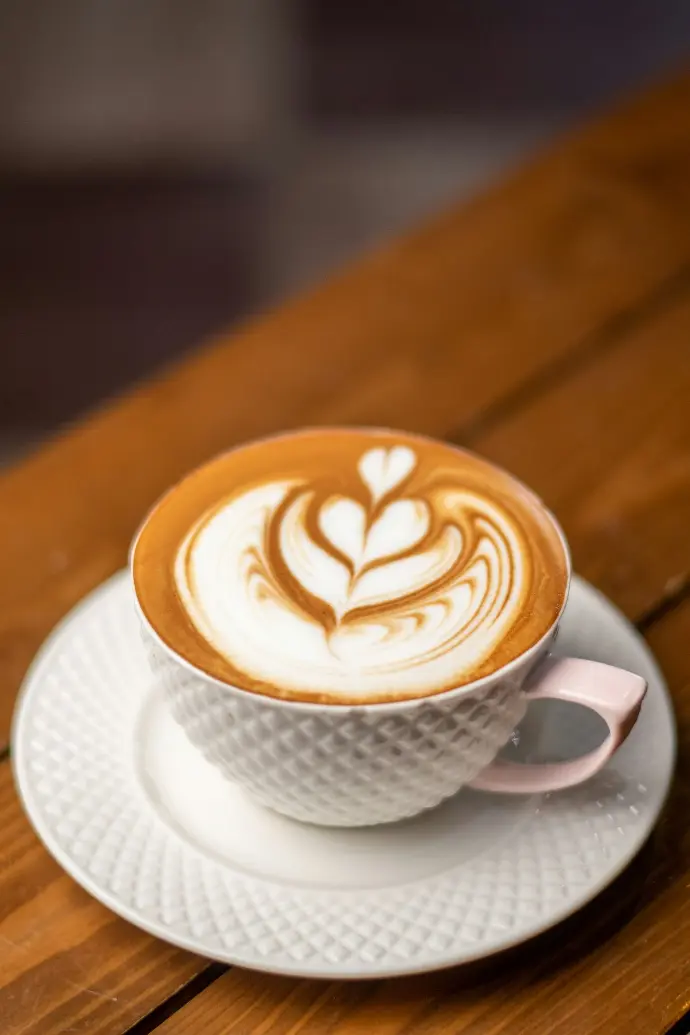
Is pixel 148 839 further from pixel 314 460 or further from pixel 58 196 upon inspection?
pixel 58 196

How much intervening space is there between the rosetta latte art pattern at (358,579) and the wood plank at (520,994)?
131mm

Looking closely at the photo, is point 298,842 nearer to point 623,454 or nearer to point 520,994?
point 520,994

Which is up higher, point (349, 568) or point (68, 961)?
point (349, 568)

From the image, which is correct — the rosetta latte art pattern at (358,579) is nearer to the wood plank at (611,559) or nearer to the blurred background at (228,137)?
the wood plank at (611,559)

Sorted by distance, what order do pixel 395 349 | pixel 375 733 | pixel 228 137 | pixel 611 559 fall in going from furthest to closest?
pixel 228 137 → pixel 395 349 → pixel 611 559 → pixel 375 733

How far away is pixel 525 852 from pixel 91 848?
19cm

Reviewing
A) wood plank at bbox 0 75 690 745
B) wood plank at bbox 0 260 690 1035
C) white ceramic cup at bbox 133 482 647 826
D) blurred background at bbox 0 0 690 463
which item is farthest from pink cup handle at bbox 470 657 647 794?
blurred background at bbox 0 0 690 463

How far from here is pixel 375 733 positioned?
46 centimetres

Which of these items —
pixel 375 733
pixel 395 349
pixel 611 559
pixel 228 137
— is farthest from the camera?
pixel 228 137

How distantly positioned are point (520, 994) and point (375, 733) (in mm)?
131

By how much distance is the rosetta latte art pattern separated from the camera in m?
0.48

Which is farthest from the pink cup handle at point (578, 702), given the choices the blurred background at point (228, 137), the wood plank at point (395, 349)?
the blurred background at point (228, 137)

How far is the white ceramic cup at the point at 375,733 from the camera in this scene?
1.51ft

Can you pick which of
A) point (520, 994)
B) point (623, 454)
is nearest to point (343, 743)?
point (520, 994)
